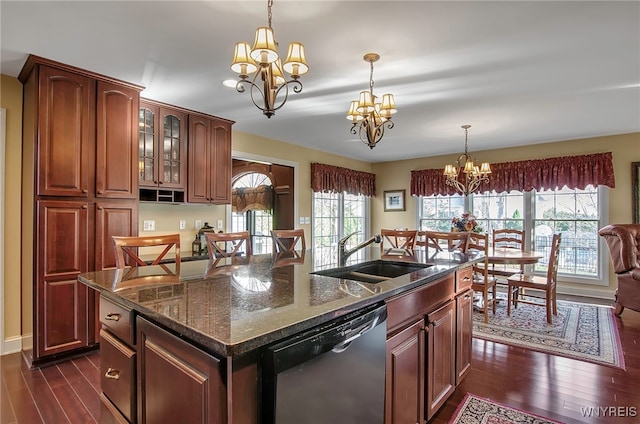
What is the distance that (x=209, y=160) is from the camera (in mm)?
4078

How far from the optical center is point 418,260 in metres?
2.42

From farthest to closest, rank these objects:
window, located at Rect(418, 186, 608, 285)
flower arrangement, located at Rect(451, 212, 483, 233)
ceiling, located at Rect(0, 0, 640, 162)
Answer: window, located at Rect(418, 186, 608, 285) → flower arrangement, located at Rect(451, 212, 483, 233) → ceiling, located at Rect(0, 0, 640, 162)

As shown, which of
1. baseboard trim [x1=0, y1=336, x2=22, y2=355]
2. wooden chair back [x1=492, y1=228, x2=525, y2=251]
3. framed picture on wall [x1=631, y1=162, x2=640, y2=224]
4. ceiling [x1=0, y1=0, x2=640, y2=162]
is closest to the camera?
ceiling [x1=0, y1=0, x2=640, y2=162]

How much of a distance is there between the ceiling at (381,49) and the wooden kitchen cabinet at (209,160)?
19 centimetres

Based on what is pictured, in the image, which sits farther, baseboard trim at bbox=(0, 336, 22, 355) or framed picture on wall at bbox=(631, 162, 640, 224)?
framed picture on wall at bbox=(631, 162, 640, 224)

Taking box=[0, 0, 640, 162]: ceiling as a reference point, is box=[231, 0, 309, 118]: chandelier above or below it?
below

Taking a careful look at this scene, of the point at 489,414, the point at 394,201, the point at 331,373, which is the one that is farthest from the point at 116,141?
the point at 394,201

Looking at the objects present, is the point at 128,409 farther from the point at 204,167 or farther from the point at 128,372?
the point at 204,167

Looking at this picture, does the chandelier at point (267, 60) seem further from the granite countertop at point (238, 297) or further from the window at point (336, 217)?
the window at point (336, 217)

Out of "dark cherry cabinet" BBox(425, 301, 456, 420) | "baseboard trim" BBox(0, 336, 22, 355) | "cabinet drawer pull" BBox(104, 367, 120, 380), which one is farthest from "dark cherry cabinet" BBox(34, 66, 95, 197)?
"dark cherry cabinet" BBox(425, 301, 456, 420)

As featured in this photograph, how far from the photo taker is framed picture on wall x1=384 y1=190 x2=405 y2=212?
710 cm

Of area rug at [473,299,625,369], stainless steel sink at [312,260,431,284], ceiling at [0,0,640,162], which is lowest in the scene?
area rug at [473,299,625,369]

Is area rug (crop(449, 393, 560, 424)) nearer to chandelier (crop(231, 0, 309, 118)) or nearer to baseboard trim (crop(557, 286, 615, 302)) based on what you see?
chandelier (crop(231, 0, 309, 118))

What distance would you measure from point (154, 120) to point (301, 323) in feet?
11.1
